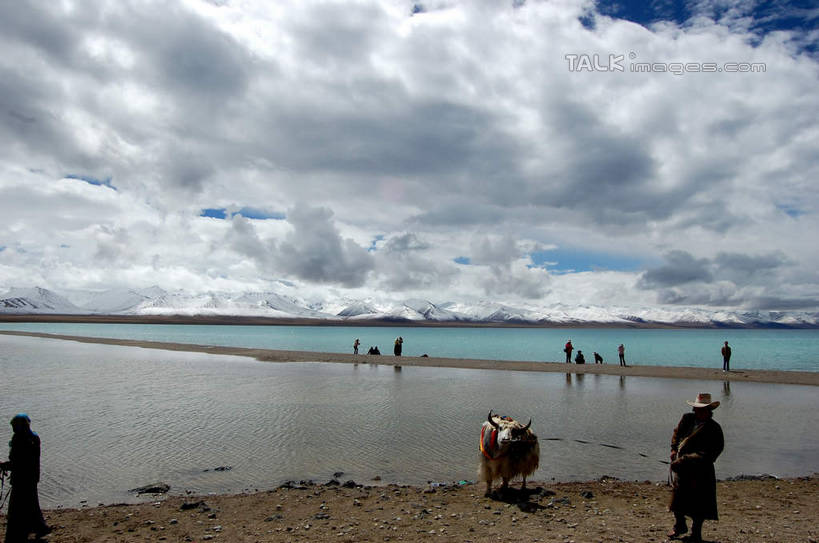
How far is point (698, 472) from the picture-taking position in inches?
301

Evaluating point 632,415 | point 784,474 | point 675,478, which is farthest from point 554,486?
point 632,415

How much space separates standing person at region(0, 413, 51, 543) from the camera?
8141 mm

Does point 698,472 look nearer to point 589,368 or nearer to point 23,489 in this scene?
point 23,489

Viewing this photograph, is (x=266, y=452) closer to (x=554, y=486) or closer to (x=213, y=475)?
(x=213, y=475)

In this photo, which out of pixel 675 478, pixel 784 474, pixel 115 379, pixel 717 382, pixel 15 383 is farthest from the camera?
pixel 717 382

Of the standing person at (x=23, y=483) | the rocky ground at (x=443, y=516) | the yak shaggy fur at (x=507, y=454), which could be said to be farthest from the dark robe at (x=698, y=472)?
the standing person at (x=23, y=483)

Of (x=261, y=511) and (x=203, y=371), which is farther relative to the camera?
(x=203, y=371)

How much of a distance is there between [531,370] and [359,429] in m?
24.7

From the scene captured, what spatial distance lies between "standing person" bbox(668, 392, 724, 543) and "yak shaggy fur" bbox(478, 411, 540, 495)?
3.11 meters

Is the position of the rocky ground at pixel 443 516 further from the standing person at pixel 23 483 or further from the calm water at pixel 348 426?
the calm water at pixel 348 426

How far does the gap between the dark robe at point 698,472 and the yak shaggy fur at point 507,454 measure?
10.3 feet

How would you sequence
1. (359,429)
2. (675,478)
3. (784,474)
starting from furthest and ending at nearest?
(359,429), (784,474), (675,478)

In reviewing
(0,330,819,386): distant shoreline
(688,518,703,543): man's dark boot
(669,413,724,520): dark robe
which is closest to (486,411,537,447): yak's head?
(669,413,724,520): dark robe

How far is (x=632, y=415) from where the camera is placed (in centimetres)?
1972
